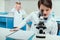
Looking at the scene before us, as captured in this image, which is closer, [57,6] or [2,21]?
[2,21]

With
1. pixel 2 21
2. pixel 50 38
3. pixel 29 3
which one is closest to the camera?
pixel 50 38

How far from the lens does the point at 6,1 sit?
691 cm

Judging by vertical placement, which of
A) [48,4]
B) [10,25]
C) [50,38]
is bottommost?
[10,25]

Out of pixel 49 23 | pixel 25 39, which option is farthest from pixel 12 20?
pixel 25 39

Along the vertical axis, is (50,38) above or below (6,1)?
below

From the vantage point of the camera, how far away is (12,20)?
461cm

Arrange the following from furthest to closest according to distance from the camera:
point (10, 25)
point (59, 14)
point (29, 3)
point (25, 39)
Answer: point (29, 3) → point (59, 14) → point (10, 25) → point (25, 39)

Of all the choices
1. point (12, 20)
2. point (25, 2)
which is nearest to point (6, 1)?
point (25, 2)

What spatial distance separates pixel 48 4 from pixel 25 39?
0.91 meters

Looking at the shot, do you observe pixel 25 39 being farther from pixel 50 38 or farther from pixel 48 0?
pixel 48 0

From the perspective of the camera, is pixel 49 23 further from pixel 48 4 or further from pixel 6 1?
pixel 6 1

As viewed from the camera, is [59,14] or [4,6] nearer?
[59,14]

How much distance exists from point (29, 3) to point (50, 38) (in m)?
5.71

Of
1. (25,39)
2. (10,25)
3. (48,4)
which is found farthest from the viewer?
(10,25)
